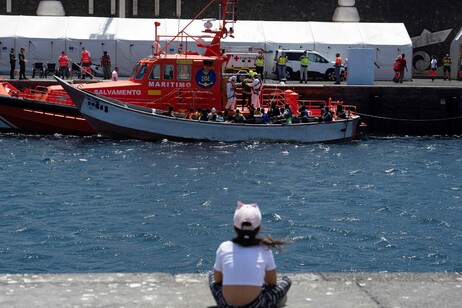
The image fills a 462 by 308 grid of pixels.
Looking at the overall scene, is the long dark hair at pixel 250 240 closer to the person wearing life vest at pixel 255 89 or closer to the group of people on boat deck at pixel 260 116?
the group of people on boat deck at pixel 260 116

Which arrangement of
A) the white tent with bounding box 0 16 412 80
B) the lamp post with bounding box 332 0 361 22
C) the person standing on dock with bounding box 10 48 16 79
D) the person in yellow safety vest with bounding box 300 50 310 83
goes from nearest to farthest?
the person standing on dock with bounding box 10 48 16 79 → the person in yellow safety vest with bounding box 300 50 310 83 → the white tent with bounding box 0 16 412 80 → the lamp post with bounding box 332 0 361 22

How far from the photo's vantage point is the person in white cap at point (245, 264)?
824 centimetres

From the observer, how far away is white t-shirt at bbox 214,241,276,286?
8.26 metres

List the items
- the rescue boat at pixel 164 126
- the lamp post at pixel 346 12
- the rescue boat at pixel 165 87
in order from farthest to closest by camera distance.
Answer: the lamp post at pixel 346 12, the rescue boat at pixel 165 87, the rescue boat at pixel 164 126

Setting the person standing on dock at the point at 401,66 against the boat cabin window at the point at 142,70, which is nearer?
the boat cabin window at the point at 142,70

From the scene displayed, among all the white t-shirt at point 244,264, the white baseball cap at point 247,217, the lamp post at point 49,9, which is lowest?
the white t-shirt at point 244,264

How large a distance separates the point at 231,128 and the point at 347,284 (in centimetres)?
2193

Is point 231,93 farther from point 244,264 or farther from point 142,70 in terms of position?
point 244,264

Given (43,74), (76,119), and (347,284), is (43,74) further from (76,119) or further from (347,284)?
(347,284)

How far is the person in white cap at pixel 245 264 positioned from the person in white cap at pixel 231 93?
23.8 m

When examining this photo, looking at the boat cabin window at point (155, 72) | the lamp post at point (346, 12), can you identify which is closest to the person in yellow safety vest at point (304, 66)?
the lamp post at point (346, 12)

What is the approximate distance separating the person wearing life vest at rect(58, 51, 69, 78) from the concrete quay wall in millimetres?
30345

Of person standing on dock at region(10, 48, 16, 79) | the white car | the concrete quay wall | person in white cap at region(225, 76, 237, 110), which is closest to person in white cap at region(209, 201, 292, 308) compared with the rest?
the concrete quay wall

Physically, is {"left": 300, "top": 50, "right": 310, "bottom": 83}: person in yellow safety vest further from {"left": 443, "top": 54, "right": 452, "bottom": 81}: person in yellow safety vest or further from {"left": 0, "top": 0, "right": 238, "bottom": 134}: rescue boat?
{"left": 0, "top": 0, "right": 238, "bottom": 134}: rescue boat
